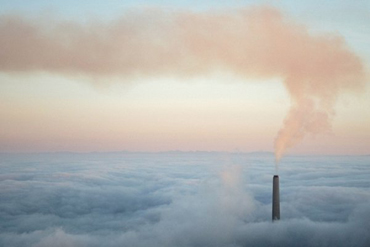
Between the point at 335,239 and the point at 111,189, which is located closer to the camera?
the point at 335,239

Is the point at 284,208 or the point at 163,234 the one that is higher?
the point at 284,208

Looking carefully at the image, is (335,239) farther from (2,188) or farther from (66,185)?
(2,188)

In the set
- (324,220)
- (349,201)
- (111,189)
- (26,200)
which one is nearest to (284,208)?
(324,220)

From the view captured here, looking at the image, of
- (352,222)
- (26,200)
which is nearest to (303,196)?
(352,222)

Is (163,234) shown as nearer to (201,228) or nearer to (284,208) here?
(201,228)

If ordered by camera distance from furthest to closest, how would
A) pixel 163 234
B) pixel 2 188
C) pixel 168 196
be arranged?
pixel 2 188 < pixel 168 196 < pixel 163 234

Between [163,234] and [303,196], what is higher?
[303,196]

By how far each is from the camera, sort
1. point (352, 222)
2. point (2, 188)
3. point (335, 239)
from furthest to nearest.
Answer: point (2, 188)
point (352, 222)
point (335, 239)

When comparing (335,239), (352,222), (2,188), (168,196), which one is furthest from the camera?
(2,188)

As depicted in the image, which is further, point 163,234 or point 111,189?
point 111,189
